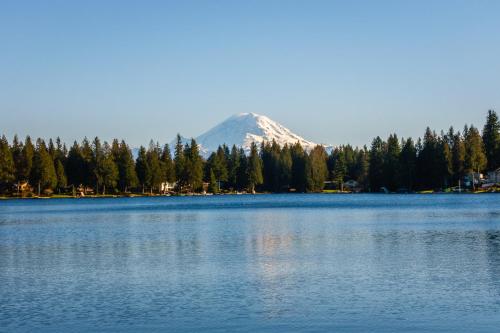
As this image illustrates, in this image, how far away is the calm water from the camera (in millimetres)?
24875

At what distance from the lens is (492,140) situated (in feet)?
634

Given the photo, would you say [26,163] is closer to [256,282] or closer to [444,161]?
[444,161]

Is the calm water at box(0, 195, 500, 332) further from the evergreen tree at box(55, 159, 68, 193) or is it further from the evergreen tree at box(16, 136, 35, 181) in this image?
the evergreen tree at box(55, 159, 68, 193)

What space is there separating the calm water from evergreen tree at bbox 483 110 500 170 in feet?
460

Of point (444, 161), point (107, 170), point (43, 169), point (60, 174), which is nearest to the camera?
point (43, 169)

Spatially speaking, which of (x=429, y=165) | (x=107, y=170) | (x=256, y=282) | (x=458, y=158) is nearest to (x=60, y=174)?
(x=107, y=170)

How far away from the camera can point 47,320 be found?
25.7 meters

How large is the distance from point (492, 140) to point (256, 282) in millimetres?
173877

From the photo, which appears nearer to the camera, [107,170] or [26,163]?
[26,163]

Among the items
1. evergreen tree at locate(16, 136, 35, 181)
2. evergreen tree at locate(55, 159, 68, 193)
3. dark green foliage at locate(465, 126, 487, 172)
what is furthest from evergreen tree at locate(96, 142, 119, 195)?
dark green foliage at locate(465, 126, 487, 172)

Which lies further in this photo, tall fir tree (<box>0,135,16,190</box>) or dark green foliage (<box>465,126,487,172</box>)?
dark green foliage (<box>465,126,487,172</box>)

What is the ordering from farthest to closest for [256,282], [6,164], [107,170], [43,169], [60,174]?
[107,170], [60,174], [43,169], [6,164], [256,282]

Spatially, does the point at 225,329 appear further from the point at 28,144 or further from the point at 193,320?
the point at 28,144

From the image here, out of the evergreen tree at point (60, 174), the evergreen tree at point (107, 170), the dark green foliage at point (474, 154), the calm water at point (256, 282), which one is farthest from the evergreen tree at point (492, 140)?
the calm water at point (256, 282)
